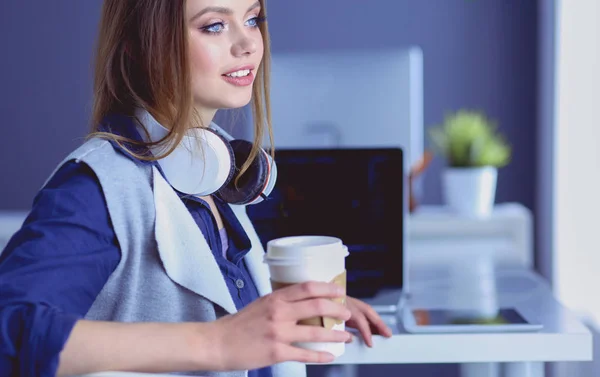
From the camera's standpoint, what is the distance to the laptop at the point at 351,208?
1.59 metres

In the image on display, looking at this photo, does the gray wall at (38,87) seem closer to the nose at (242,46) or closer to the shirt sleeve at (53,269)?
the nose at (242,46)

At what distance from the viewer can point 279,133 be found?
2.65 metres

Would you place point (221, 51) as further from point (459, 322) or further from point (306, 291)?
point (459, 322)

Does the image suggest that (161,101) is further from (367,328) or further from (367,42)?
(367,42)

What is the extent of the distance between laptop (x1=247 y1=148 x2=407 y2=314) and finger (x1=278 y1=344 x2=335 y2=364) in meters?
0.73

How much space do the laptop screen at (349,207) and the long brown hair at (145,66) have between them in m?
0.43

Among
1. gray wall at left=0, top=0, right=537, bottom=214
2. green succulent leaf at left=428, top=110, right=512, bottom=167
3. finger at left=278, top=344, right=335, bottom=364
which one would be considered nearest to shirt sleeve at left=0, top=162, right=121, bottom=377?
finger at left=278, top=344, right=335, bottom=364

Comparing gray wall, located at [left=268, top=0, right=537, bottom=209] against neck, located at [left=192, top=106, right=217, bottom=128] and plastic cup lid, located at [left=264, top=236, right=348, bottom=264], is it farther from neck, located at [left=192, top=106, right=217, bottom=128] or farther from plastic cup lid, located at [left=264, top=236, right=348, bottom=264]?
plastic cup lid, located at [left=264, top=236, right=348, bottom=264]

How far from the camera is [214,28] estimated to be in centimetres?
110

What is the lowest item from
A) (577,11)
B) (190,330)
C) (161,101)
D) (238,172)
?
(190,330)

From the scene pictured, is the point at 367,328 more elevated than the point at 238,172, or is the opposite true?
the point at 238,172

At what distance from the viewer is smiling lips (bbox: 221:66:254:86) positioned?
1.14 metres

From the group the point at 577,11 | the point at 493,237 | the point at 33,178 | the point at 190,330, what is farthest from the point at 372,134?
the point at 33,178

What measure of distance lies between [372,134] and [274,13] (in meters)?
2.17
